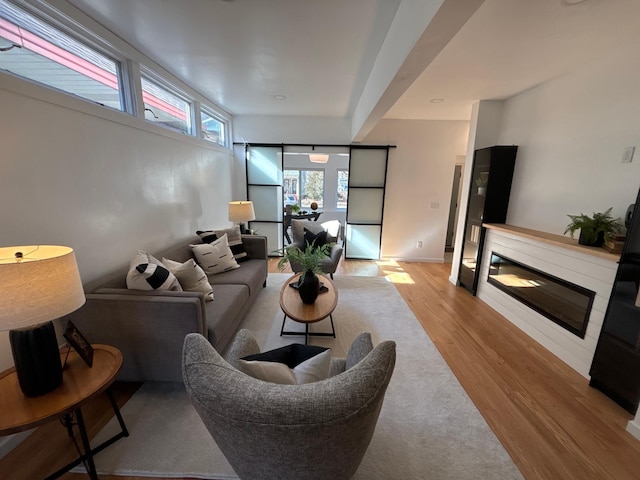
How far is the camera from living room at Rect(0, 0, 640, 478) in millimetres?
1574

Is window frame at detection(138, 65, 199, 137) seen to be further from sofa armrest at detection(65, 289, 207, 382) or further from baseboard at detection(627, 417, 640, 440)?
baseboard at detection(627, 417, 640, 440)

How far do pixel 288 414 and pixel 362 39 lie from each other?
102 inches

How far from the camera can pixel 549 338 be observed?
8.13ft

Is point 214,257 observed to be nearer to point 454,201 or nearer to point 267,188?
point 267,188

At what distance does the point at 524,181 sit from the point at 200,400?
3.85 meters

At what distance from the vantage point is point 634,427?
1618 mm

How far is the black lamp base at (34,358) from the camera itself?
3.77ft

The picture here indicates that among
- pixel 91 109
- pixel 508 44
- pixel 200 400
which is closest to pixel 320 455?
pixel 200 400

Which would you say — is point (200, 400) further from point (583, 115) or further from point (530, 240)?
point (583, 115)

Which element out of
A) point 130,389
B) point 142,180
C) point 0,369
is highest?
point 142,180

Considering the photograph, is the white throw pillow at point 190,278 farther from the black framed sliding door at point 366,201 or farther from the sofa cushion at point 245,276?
the black framed sliding door at point 366,201

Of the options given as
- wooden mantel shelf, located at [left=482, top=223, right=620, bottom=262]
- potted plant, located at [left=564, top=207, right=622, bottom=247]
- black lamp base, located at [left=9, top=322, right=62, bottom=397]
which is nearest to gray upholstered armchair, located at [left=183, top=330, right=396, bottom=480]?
black lamp base, located at [left=9, top=322, right=62, bottom=397]

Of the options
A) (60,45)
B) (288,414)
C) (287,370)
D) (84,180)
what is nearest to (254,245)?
(84,180)

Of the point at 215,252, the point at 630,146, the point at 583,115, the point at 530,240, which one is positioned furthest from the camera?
the point at 215,252
